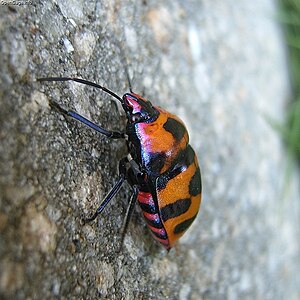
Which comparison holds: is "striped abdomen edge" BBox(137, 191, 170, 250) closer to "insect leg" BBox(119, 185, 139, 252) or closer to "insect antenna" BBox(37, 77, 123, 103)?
"insect leg" BBox(119, 185, 139, 252)

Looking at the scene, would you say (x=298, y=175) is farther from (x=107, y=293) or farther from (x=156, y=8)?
(x=107, y=293)

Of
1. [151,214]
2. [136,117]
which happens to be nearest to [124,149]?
[136,117]

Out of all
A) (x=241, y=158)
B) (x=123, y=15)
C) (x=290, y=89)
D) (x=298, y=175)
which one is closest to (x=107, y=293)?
(x=123, y=15)

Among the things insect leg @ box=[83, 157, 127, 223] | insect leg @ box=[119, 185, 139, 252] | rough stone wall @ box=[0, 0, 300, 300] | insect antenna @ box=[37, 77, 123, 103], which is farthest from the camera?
insect leg @ box=[119, 185, 139, 252]

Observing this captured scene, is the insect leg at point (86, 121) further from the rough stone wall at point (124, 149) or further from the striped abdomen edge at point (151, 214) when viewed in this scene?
the striped abdomen edge at point (151, 214)

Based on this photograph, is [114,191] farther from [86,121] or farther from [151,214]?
[86,121]

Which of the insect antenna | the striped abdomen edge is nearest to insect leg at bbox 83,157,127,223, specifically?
the striped abdomen edge
